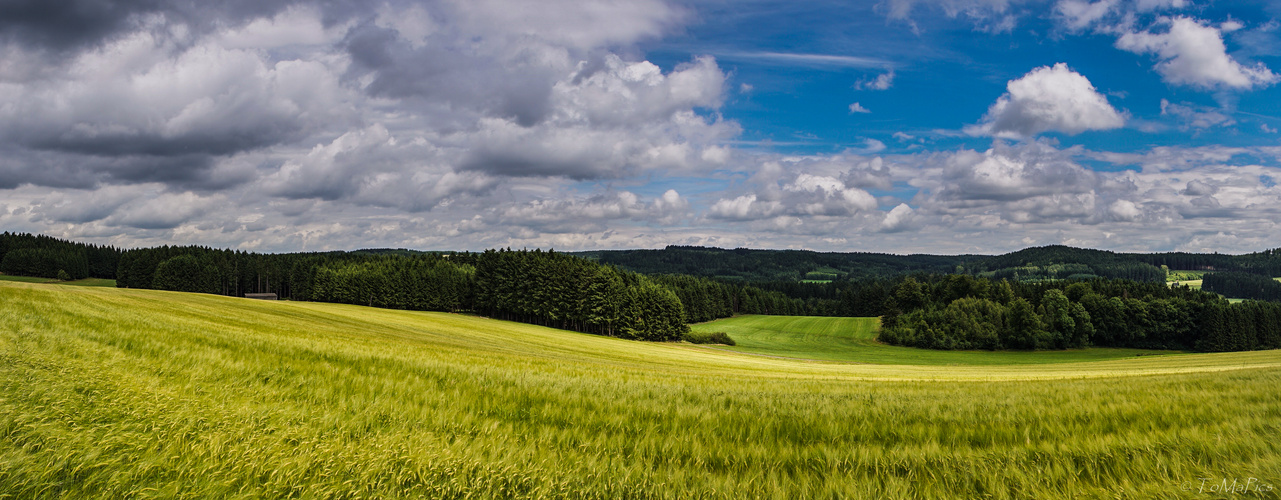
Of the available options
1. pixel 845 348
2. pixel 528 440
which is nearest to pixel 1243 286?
pixel 845 348

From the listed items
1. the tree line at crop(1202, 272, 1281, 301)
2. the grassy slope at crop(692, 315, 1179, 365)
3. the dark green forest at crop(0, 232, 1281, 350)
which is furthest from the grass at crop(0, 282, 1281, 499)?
the tree line at crop(1202, 272, 1281, 301)

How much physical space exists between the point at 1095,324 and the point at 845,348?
45.1m

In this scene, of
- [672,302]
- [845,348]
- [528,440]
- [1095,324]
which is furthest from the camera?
[1095,324]

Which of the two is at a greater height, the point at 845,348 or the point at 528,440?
the point at 528,440

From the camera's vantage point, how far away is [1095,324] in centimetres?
9119

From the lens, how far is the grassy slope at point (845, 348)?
7150 cm

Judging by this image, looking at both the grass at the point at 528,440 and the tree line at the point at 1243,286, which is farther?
the tree line at the point at 1243,286

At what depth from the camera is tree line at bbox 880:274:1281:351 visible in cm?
8675

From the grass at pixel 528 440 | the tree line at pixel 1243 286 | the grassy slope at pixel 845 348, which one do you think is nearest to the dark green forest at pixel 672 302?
the grassy slope at pixel 845 348

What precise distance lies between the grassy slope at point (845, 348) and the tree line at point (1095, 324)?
10.5 ft

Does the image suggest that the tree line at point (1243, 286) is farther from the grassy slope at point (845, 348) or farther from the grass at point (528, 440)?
the grass at point (528, 440)

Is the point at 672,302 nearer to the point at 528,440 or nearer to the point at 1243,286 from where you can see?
the point at 528,440

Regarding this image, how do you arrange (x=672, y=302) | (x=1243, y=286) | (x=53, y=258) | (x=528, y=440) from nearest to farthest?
(x=528, y=440), (x=672, y=302), (x=53, y=258), (x=1243, y=286)

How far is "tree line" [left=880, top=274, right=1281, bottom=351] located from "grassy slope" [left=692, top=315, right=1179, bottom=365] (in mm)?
3201
